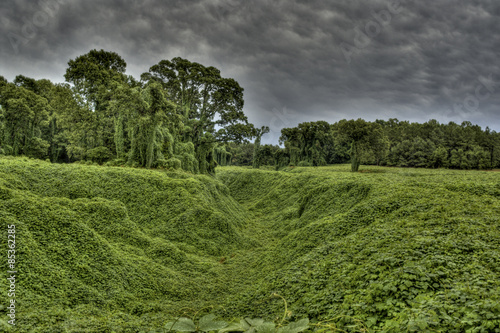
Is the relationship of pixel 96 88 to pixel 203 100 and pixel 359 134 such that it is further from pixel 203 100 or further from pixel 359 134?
pixel 359 134

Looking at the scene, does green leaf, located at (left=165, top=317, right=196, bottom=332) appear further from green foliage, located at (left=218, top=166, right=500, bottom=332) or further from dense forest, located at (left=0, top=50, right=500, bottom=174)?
dense forest, located at (left=0, top=50, right=500, bottom=174)

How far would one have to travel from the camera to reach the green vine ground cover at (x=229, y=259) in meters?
3.91

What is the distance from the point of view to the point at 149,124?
1745 centimetres

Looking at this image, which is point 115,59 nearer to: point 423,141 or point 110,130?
point 110,130

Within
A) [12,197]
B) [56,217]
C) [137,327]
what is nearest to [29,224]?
[56,217]

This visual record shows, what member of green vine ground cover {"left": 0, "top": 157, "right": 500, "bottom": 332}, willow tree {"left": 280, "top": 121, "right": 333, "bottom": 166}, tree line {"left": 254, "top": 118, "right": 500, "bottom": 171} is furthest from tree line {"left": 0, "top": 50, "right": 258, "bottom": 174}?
willow tree {"left": 280, "top": 121, "right": 333, "bottom": 166}

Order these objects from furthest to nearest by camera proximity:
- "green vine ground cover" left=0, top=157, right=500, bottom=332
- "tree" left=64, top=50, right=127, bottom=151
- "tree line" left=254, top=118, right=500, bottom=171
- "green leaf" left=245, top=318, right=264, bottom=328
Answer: "tree line" left=254, top=118, right=500, bottom=171 < "tree" left=64, top=50, right=127, bottom=151 < "green vine ground cover" left=0, top=157, right=500, bottom=332 < "green leaf" left=245, top=318, right=264, bottom=328

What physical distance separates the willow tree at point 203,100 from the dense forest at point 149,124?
0.36ft

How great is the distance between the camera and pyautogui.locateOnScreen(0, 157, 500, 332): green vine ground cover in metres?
3.91

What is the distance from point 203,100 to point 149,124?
1204 cm

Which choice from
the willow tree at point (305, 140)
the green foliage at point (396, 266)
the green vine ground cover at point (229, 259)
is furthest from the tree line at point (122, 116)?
the willow tree at point (305, 140)

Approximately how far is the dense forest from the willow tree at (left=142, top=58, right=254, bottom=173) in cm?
11

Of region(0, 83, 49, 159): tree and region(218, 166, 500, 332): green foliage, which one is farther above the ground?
region(0, 83, 49, 159): tree

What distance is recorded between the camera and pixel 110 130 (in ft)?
79.6
